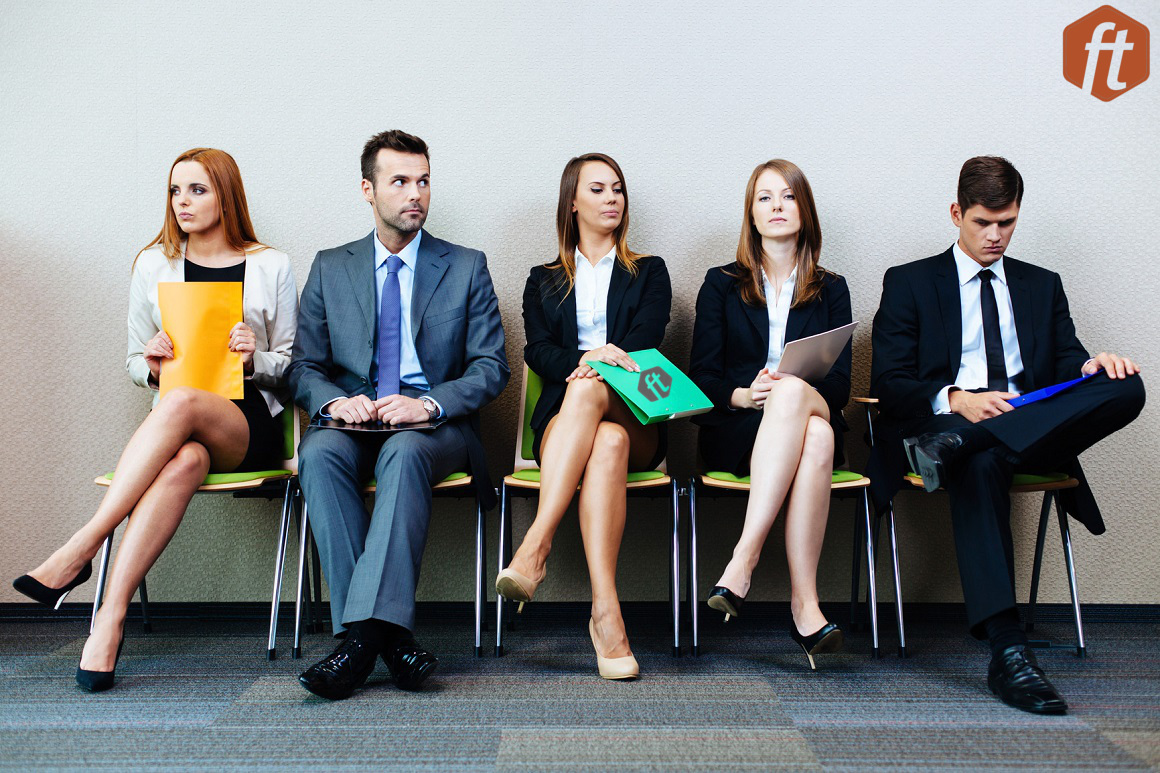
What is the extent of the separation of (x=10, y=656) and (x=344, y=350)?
4.38ft

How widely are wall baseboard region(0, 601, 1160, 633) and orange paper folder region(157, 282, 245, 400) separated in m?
1.00

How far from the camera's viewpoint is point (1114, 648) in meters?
2.75

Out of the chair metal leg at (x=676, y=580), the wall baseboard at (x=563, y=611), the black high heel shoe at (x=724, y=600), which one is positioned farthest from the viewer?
the wall baseboard at (x=563, y=611)

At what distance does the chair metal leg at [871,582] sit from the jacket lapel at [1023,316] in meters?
0.64

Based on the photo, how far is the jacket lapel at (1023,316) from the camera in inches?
110

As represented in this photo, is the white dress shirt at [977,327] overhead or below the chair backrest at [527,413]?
overhead

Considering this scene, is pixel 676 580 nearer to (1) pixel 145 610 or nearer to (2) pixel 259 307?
(2) pixel 259 307

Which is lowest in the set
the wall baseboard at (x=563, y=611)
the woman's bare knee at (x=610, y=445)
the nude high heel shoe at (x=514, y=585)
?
the wall baseboard at (x=563, y=611)

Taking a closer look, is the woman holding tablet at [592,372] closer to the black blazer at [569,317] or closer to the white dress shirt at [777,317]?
the black blazer at [569,317]

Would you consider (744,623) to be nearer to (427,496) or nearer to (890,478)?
(890,478)

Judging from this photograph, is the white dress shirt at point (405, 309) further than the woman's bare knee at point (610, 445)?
Yes

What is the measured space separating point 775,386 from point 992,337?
81cm

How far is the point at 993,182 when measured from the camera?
2.68 metres

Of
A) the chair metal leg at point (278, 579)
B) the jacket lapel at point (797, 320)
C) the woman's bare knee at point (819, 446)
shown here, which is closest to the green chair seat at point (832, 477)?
the woman's bare knee at point (819, 446)
